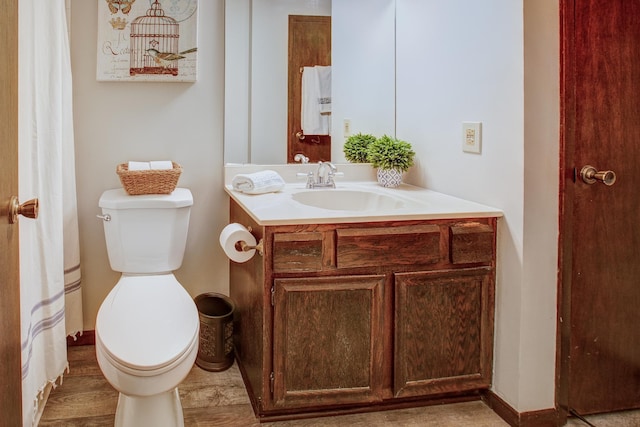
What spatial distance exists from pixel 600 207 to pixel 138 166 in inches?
72.1

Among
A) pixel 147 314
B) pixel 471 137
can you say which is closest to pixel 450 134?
pixel 471 137

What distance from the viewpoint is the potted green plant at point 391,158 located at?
9.20ft

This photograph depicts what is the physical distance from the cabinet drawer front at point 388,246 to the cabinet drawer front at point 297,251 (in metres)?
0.07

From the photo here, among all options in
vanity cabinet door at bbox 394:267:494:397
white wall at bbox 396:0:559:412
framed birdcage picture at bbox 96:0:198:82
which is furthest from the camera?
framed birdcage picture at bbox 96:0:198:82

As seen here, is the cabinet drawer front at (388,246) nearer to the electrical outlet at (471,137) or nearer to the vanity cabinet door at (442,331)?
the vanity cabinet door at (442,331)

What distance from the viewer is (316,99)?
2.93 meters

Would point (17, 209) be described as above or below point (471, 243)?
above

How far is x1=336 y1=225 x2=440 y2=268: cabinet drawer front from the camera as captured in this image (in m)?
2.09

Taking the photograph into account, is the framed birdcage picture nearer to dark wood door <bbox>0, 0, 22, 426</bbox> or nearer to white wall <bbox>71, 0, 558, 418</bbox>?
white wall <bbox>71, 0, 558, 418</bbox>

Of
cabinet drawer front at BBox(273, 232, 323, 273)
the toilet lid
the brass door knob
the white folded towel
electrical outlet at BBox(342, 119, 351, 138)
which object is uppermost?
electrical outlet at BBox(342, 119, 351, 138)

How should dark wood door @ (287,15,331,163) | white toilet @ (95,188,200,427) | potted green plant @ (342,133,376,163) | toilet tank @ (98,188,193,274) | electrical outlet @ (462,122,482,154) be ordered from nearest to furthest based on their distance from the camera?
white toilet @ (95,188,200,427) → electrical outlet @ (462,122,482,154) → toilet tank @ (98,188,193,274) → dark wood door @ (287,15,331,163) → potted green plant @ (342,133,376,163)

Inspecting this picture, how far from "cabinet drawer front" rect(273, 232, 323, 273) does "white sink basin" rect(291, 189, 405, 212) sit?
2.03ft

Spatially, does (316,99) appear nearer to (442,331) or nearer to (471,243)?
(471,243)

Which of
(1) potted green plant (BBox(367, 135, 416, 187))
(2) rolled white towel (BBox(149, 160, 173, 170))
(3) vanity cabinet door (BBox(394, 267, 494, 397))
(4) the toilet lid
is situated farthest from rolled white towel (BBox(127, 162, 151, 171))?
(3) vanity cabinet door (BBox(394, 267, 494, 397))
